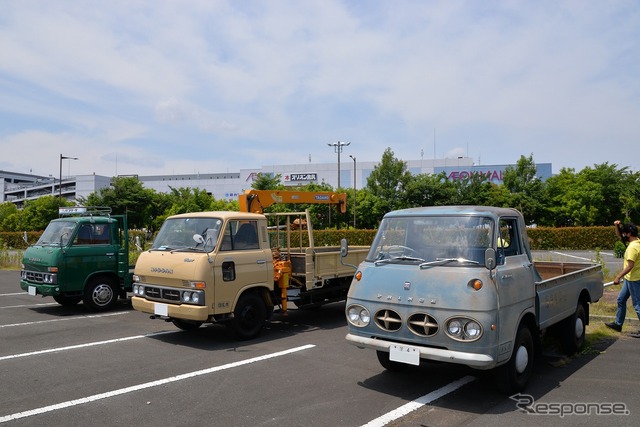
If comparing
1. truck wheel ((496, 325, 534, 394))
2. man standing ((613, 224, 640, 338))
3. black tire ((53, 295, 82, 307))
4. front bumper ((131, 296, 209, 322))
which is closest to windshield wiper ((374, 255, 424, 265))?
truck wheel ((496, 325, 534, 394))

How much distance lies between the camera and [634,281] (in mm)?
7793

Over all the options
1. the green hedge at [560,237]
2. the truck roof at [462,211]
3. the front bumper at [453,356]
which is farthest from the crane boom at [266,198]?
the green hedge at [560,237]

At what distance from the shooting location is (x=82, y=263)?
10695 mm

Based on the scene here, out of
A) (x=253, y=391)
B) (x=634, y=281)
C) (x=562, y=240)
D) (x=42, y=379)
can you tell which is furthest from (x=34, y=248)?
(x=562, y=240)

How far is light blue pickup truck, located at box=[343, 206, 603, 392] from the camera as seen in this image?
4.78 m

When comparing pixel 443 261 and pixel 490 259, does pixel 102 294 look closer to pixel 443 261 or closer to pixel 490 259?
pixel 443 261

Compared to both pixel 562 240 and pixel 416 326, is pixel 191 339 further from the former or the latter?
pixel 562 240

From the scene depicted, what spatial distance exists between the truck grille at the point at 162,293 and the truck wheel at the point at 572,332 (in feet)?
18.7

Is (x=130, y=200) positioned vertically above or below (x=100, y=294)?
above

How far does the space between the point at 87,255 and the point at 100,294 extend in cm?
95

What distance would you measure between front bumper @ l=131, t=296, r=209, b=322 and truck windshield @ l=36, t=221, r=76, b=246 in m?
3.80

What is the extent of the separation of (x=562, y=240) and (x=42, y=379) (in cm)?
3539

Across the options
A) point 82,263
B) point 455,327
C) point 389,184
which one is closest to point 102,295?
point 82,263

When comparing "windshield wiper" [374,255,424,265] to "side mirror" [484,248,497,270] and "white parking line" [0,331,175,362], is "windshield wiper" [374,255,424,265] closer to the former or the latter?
"side mirror" [484,248,497,270]
